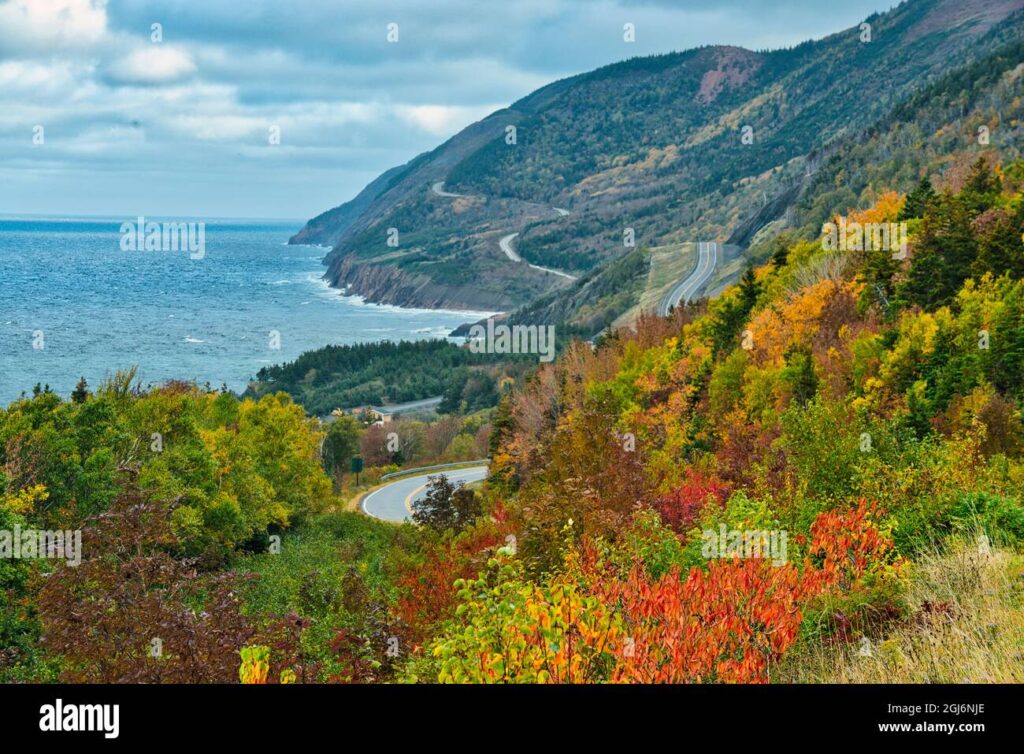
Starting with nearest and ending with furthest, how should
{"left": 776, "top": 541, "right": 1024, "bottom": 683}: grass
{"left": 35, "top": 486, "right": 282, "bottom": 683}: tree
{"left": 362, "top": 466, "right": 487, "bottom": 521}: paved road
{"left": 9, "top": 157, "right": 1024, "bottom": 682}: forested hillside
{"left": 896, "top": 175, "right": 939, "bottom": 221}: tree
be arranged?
{"left": 776, "top": 541, "right": 1024, "bottom": 683}: grass → {"left": 9, "top": 157, "right": 1024, "bottom": 682}: forested hillside → {"left": 35, "top": 486, "right": 282, "bottom": 683}: tree → {"left": 896, "top": 175, "right": 939, "bottom": 221}: tree → {"left": 362, "top": 466, "right": 487, "bottom": 521}: paved road

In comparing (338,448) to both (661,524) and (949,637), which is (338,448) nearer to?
(661,524)

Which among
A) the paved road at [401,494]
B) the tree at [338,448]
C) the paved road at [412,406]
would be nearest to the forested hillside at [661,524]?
the paved road at [401,494]

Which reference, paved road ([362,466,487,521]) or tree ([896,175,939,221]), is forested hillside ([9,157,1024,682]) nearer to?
tree ([896,175,939,221])

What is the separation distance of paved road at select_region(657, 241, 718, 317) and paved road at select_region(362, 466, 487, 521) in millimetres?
46548

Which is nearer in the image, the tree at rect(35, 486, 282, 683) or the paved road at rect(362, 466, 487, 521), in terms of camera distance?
the tree at rect(35, 486, 282, 683)

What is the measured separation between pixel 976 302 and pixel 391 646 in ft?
93.9

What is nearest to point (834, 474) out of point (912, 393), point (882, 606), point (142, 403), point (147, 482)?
point (882, 606)

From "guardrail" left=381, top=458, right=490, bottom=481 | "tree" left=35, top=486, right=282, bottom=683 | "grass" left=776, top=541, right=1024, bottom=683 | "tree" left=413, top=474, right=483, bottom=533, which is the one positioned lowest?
"guardrail" left=381, top=458, right=490, bottom=481

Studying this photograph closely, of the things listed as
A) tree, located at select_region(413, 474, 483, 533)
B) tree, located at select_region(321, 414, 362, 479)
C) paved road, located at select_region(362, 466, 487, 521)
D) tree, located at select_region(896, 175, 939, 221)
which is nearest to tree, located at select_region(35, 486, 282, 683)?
tree, located at select_region(413, 474, 483, 533)

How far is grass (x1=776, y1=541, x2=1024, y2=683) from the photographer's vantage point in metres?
8.41

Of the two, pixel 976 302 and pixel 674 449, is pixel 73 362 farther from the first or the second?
pixel 976 302

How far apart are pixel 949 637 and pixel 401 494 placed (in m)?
52.3

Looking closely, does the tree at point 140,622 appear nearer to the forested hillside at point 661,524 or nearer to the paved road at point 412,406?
the forested hillside at point 661,524

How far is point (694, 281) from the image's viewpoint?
12912cm
